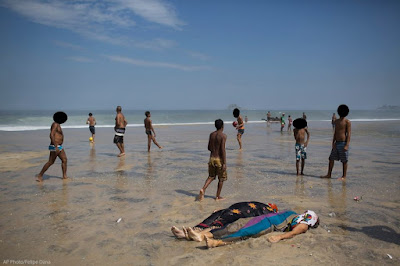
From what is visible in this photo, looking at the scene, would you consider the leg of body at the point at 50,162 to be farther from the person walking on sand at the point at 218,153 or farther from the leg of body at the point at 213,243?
the leg of body at the point at 213,243

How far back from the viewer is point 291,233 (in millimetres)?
4707

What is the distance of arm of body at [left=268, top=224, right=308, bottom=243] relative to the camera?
4590 millimetres

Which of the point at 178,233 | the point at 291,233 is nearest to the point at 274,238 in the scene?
the point at 291,233

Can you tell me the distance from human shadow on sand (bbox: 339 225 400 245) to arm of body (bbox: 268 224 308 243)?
0.88 m

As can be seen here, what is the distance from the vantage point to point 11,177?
912cm

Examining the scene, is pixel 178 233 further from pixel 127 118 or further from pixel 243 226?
pixel 127 118

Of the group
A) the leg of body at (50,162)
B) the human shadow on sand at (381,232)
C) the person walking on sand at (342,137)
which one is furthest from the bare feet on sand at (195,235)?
the person walking on sand at (342,137)

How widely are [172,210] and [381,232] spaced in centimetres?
383

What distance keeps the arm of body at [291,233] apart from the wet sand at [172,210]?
0.25 ft

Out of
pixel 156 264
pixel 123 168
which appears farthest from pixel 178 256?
pixel 123 168

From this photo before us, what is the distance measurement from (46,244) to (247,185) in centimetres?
522

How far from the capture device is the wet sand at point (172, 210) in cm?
425

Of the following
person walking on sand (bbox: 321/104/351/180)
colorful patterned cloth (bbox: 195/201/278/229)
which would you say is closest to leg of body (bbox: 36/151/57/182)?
colorful patterned cloth (bbox: 195/201/278/229)

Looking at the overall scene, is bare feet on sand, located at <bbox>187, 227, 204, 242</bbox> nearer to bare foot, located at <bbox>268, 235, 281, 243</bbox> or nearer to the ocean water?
bare foot, located at <bbox>268, 235, 281, 243</bbox>
